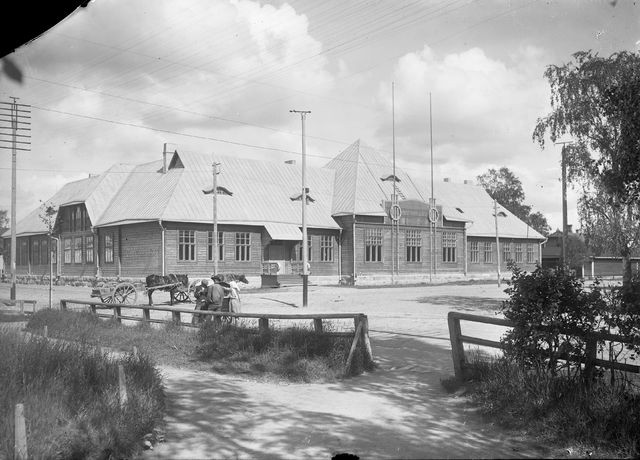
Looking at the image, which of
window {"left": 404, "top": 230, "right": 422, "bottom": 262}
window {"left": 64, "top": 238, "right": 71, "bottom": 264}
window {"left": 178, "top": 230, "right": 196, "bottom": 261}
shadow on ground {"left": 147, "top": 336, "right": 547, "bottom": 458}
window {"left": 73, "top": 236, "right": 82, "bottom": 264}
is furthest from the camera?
window {"left": 404, "top": 230, "right": 422, "bottom": 262}

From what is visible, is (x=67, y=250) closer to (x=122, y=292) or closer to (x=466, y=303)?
(x=122, y=292)

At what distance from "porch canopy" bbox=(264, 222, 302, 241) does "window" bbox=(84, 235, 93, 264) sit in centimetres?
1244

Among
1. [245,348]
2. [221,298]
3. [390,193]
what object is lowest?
[245,348]

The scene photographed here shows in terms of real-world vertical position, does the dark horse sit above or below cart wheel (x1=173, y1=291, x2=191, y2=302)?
above

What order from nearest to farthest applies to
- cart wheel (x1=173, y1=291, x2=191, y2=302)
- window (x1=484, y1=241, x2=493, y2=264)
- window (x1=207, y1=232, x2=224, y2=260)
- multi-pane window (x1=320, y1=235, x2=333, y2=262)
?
cart wheel (x1=173, y1=291, x2=191, y2=302), window (x1=207, y1=232, x2=224, y2=260), multi-pane window (x1=320, y1=235, x2=333, y2=262), window (x1=484, y1=241, x2=493, y2=264)

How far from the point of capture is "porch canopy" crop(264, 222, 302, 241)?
40.0m

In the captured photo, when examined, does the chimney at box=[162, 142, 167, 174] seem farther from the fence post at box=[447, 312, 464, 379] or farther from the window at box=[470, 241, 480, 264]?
the fence post at box=[447, 312, 464, 379]

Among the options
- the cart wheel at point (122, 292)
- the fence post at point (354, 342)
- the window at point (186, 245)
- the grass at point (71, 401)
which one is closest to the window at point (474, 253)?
the window at point (186, 245)

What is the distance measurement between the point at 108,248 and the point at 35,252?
39.8 ft

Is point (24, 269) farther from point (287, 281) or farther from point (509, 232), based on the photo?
point (509, 232)

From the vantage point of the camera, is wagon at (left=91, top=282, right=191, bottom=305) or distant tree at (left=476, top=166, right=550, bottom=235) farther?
distant tree at (left=476, top=166, right=550, bottom=235)

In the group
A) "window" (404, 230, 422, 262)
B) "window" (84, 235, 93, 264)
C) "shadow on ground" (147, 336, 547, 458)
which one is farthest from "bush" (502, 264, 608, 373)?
"window" (404, 230, 422, 262)

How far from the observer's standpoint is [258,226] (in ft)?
131

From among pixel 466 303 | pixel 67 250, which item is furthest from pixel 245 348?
pixel 67 250
